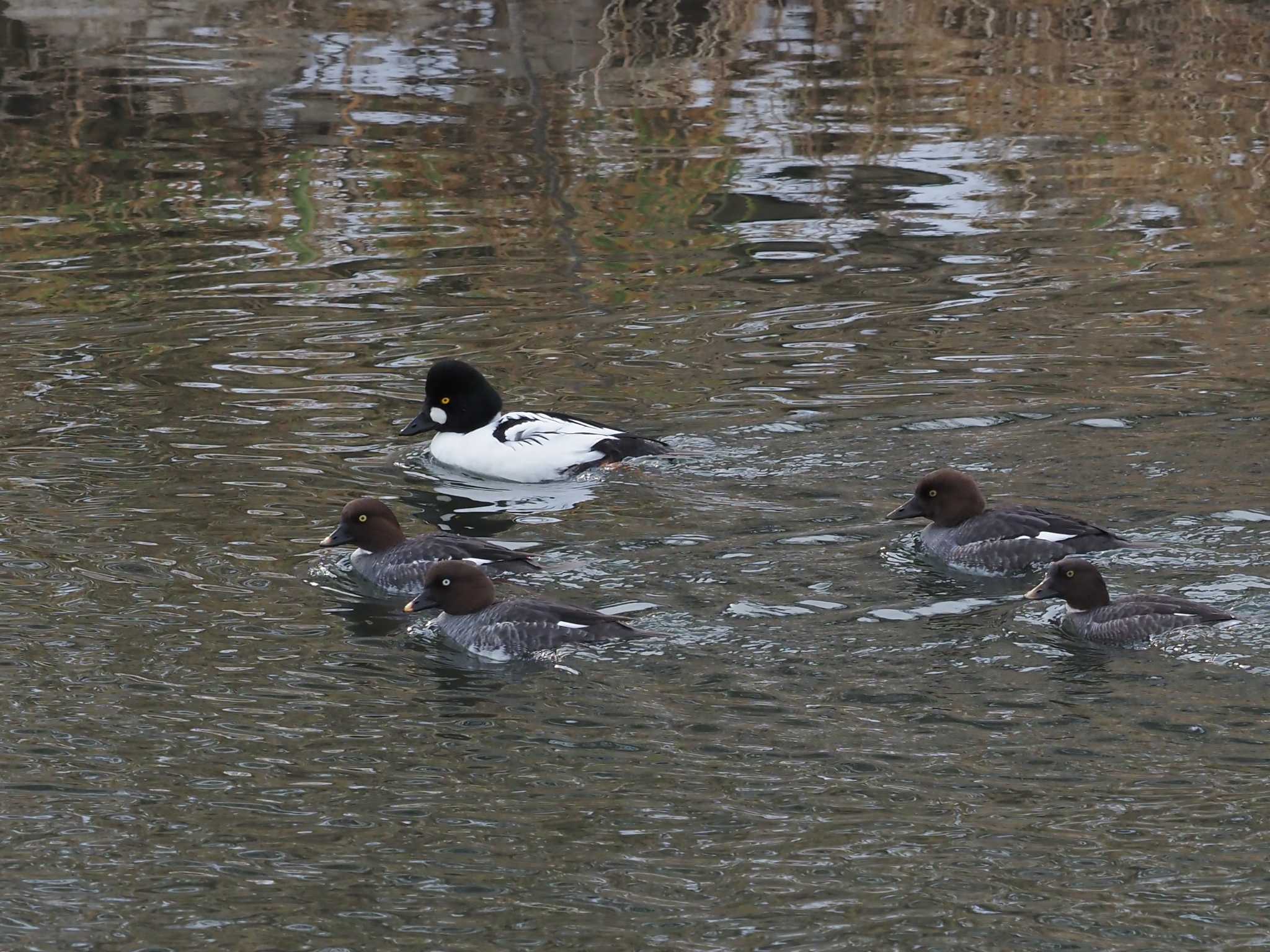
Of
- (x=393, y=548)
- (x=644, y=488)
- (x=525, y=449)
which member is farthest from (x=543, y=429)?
(x=393, y=548)

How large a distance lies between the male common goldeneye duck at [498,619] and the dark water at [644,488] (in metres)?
0.16

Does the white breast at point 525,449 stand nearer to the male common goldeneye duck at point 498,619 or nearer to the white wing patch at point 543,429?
the white wing patch at point 543,429

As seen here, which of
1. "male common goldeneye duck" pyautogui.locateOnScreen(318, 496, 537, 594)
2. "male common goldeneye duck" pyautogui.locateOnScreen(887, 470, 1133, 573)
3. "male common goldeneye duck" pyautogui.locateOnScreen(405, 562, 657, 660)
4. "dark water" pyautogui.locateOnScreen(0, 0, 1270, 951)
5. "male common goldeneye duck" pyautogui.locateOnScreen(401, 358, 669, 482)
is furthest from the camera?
"male common goldeneye duck" pyautogui.locateOnScreen(401, 358, 669, 482)

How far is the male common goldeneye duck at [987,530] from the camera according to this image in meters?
9.60

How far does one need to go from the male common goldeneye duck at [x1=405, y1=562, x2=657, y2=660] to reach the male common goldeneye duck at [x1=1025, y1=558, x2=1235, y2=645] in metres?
1.96

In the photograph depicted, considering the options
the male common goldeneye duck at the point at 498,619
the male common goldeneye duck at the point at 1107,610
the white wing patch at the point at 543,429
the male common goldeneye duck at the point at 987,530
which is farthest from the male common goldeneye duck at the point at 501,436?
the male common goldeneye duck at the point at 1107,610

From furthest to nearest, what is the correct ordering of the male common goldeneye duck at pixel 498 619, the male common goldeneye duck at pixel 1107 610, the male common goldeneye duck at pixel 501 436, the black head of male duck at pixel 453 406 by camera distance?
the black head of male duck at pixel 453 406 < the male common goldeneye duck at pixel 501 436 < the male common goldeneye duck at pixel 498 619 < the male common goldeneye duck at pixel 1107 610

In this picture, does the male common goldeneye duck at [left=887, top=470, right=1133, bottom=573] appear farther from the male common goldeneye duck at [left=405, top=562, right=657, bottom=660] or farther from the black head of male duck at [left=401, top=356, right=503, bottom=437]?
the black head of male duck at [left=401, top=356, right=503, bottom=437]

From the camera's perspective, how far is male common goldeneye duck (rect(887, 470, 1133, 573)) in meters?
9.60

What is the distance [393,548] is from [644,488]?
168cm

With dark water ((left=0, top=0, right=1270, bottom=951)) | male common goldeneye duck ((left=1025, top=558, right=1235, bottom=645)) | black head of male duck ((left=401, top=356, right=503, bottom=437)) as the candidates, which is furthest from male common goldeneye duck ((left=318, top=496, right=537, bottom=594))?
male common goldeneye duck ((left=1025, top=558, right=1235, bottom=645))

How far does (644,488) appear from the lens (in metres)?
11.0

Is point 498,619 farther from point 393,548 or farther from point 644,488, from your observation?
point 644,488

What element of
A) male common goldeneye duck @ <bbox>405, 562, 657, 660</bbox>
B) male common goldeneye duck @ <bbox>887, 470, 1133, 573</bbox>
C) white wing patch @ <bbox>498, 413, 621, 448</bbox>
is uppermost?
white wing patch @ <bbox>498, 413, 621, 448</bbox>
